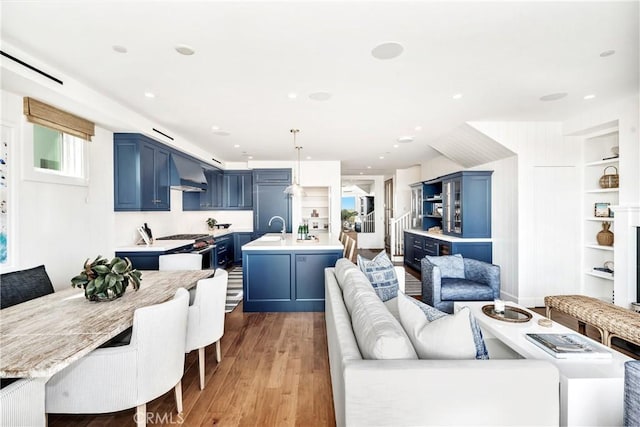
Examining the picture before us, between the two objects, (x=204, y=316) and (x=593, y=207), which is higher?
(x=593, y=207)

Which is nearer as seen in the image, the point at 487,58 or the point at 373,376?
the point at 373,376

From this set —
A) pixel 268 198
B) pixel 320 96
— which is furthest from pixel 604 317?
pixel 268 198

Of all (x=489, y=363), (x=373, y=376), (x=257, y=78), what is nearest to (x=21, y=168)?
(x=257, y=78)

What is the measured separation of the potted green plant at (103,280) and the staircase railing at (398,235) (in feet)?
22.9

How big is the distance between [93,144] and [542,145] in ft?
20.1

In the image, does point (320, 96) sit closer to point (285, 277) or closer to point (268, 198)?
point (285, 277)

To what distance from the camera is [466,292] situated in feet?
11.3

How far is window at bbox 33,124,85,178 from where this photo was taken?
9.46 feet

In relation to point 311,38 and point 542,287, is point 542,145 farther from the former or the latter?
point 311,38

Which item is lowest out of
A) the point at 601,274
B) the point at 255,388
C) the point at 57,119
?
the point at 255,388

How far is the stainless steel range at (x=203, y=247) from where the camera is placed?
4.80 meters

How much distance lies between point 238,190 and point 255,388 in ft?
18.2

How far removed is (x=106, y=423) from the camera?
74.0 inches

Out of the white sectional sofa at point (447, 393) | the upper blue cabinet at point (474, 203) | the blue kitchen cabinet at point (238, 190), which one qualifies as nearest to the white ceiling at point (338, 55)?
the upper blue cabinet at point (474, 203)
